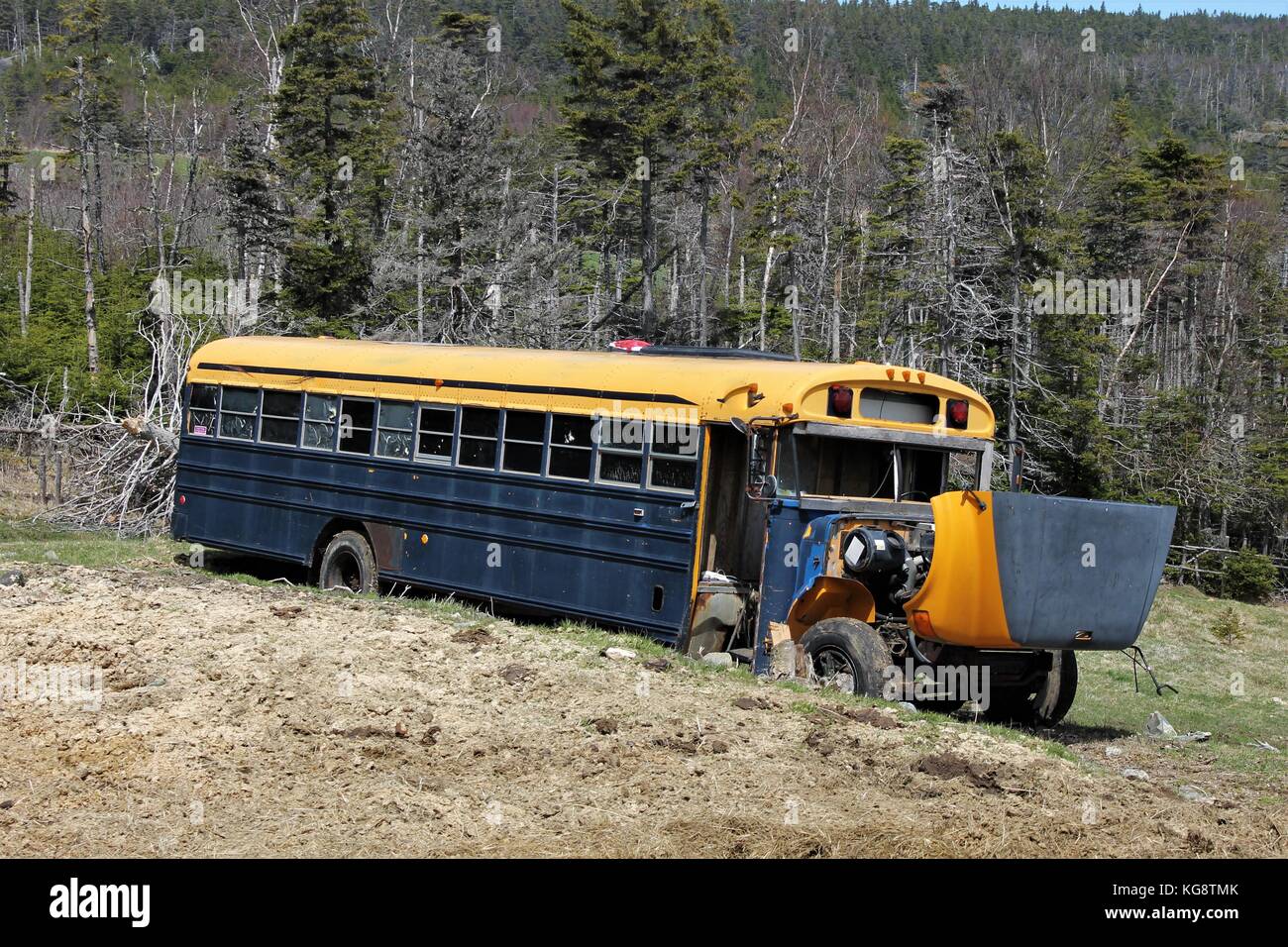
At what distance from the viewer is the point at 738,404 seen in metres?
10.8

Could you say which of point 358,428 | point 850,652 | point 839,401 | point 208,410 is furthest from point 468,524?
point 208,410

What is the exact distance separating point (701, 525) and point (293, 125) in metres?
25.4

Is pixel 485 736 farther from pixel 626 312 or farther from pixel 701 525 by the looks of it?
pixel 626 312

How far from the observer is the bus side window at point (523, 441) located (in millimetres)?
12359

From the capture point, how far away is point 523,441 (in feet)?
41.0

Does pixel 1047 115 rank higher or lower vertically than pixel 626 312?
higher

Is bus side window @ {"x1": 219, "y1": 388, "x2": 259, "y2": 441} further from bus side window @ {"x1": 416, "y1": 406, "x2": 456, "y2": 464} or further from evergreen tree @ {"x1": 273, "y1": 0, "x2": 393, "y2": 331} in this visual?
evergreen tree @ {"x1": 273, "y1": 0, "x2": 393, "y2": 331}

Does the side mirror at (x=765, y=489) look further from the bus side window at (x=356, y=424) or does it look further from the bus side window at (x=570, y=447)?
the bus side window at (x=356, y=424)

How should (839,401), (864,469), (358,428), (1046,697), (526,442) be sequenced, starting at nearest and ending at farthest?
(839,401) → (1046,697) → (864,469) → (526,442) → (358,428)

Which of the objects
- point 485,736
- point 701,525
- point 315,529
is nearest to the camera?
point 485,736

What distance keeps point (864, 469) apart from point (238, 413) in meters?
7.67

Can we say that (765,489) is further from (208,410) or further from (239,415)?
(208,410)
